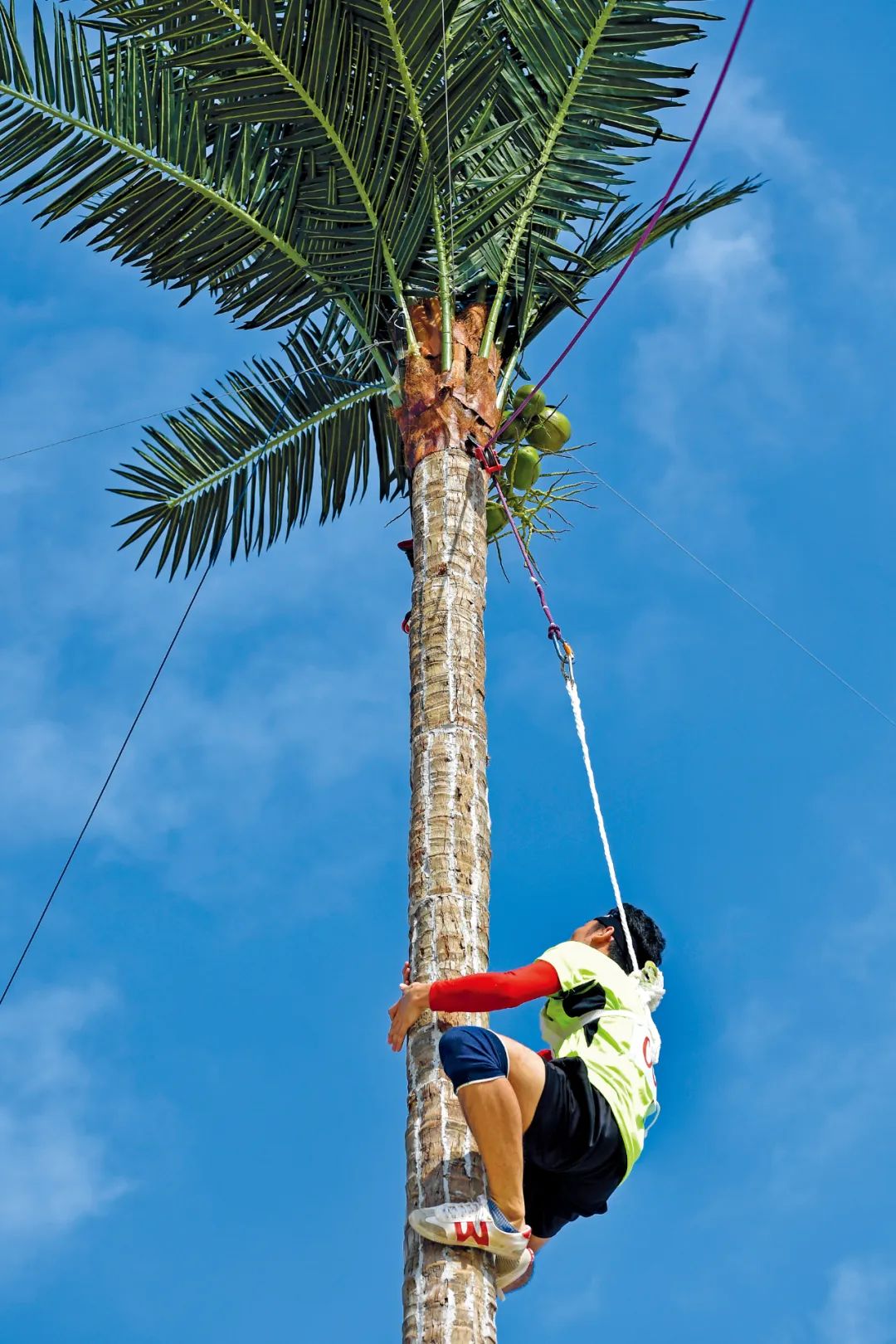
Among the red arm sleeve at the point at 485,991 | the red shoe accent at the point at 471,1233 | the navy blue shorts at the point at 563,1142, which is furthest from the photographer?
the red arm sleeve at the point at 485,991

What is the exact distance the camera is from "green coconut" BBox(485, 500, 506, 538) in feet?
20.9

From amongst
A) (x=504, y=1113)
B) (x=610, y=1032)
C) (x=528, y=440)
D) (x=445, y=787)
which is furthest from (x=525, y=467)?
(x=504, y=1113)

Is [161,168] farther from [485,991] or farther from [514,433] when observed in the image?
[485,991]

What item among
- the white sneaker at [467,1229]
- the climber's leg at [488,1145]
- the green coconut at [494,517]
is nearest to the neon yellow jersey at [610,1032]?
the climber's leg at [488,1145]

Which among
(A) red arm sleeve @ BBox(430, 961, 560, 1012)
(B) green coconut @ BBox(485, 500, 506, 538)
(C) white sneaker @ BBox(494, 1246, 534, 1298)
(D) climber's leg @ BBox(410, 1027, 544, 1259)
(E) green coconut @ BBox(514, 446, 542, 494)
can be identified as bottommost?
(C) white sneaker @ BBox(494, 1246, 534, 1298)

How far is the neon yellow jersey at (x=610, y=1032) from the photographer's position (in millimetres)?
3840

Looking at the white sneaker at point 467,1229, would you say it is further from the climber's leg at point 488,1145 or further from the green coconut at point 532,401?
the green coconut at point 532,401

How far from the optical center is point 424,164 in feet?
19.3

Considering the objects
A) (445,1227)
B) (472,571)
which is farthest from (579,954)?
(472,571)

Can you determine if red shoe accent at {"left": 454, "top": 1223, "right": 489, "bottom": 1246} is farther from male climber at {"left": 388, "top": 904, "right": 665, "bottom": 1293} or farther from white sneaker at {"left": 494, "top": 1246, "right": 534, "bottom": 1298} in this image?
white sneaker at {"left": 494, "top": 1246, "right": 534, "bottom": 1298}

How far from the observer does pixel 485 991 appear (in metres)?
3.68

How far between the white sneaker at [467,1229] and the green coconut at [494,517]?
3.45 m

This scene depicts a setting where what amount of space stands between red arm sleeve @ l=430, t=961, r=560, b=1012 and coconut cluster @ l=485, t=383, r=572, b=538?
291 centimetres

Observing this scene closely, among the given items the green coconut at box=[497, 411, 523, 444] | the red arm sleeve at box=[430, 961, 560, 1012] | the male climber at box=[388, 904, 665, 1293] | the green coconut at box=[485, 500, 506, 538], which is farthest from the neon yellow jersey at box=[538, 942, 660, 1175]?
the green coconut at box=[497, 411, 523, 444]
